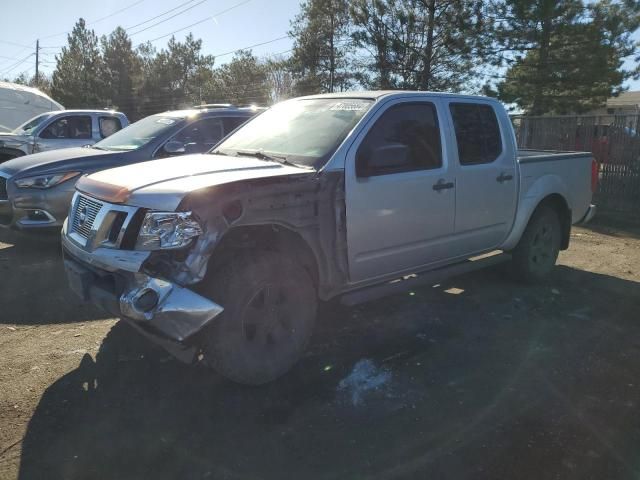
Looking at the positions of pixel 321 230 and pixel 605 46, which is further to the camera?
pixel 605 46

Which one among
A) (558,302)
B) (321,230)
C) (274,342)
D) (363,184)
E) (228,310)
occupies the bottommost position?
(558,302)

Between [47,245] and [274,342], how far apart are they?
5339 millimetres

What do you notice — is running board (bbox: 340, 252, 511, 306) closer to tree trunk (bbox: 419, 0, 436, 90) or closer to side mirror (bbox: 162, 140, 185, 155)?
side mirror (bbox: 162, 140, 185, 155)

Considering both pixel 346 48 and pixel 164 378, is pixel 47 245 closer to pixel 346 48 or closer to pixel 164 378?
pixel 164 378

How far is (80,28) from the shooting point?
46094mm

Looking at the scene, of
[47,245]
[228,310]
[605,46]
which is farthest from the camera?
[605,46]

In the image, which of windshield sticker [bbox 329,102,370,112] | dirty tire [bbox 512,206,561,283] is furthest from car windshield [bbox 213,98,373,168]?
dirty tire [bbox 512,206,561,283]

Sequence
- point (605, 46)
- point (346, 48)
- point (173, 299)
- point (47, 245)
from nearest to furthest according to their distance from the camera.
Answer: point (173, 299)
point (47, 245)
point (605, 46)
point (346, 48)

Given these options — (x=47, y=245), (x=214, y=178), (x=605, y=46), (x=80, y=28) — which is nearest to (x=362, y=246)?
(x=214, y=178)

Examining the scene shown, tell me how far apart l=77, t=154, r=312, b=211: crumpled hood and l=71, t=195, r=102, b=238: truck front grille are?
Answer: 70 mm

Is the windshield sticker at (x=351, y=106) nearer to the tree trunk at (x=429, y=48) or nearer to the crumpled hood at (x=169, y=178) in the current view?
the crumpled hood at (x=169, y=178)

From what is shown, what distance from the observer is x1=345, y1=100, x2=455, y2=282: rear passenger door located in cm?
394

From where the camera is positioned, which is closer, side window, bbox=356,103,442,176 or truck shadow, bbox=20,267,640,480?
truck shadow, bbox=20,267,640,480

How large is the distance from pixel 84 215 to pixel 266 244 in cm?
134
